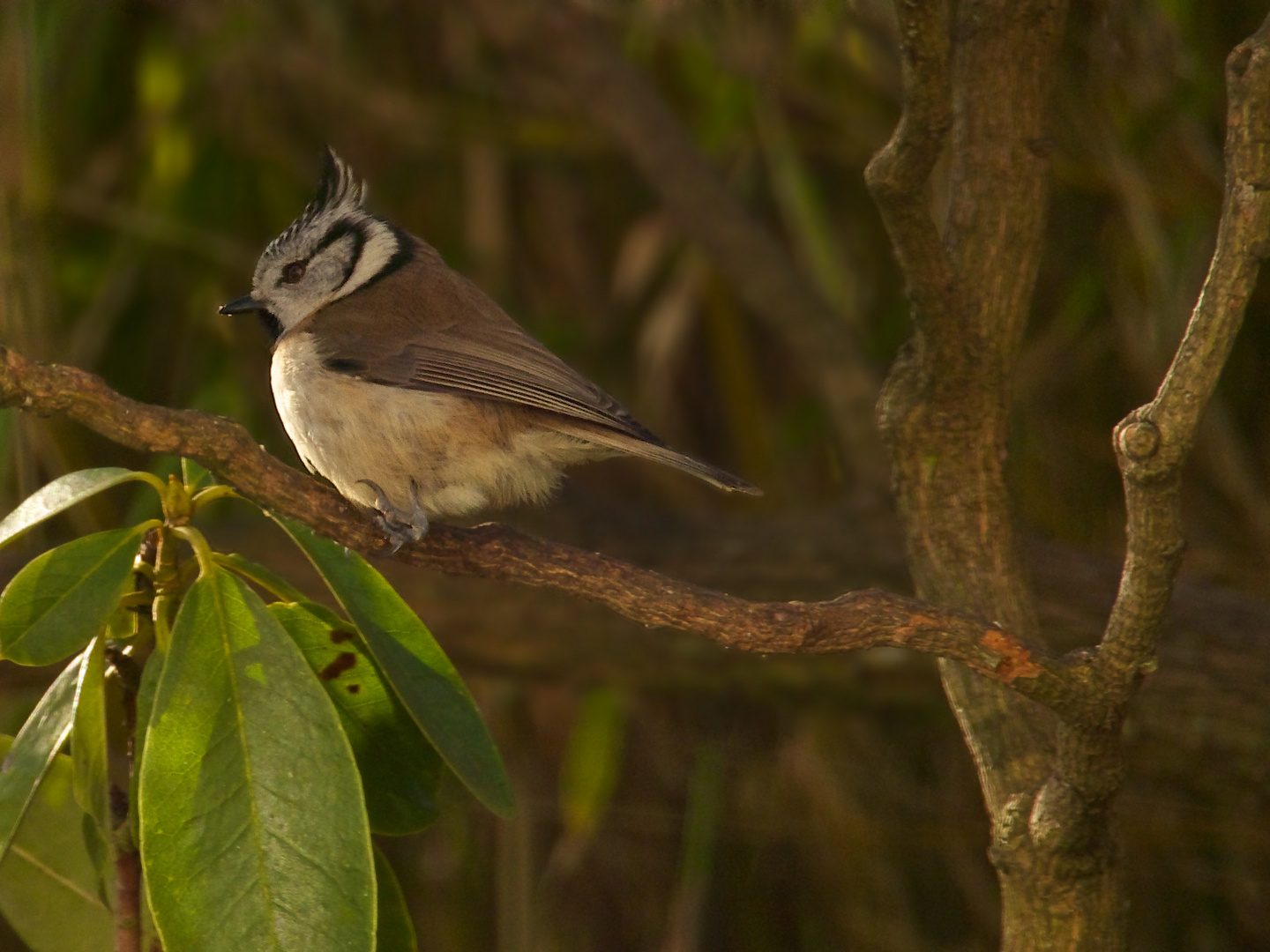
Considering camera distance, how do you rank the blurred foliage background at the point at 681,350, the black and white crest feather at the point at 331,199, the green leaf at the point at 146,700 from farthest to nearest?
the blurred foliage background at the point at 681,350 → the black and white crest feather at the point at 331,199 → the green leaf at the point at 146,700

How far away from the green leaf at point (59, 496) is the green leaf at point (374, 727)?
284 mm

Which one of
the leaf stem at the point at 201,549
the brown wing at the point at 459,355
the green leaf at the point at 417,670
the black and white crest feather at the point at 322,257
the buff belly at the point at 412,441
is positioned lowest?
the green leaf at the point at 417,670

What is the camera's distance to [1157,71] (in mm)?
2992

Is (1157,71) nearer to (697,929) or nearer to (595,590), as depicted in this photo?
(595,590)

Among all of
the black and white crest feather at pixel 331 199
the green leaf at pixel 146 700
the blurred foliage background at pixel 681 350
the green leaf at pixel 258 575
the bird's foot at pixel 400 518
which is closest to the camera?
the green leaf at pixel 146 700

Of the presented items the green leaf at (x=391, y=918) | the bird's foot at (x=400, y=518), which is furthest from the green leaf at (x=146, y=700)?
the bird's foot at (x=400, y=518)

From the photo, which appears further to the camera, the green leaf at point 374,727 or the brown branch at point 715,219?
the brown branch at point 715,219

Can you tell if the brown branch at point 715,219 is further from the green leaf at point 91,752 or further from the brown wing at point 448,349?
the green leaf at point 91,752

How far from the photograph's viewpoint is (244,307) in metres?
3.19

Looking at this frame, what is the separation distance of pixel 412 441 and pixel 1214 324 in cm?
154

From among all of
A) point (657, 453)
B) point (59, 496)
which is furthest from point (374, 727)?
point (657, 453)

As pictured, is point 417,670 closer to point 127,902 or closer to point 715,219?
point 127,902

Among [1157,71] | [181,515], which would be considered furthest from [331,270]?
[1157,71]

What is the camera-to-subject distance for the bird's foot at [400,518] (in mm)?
2285
